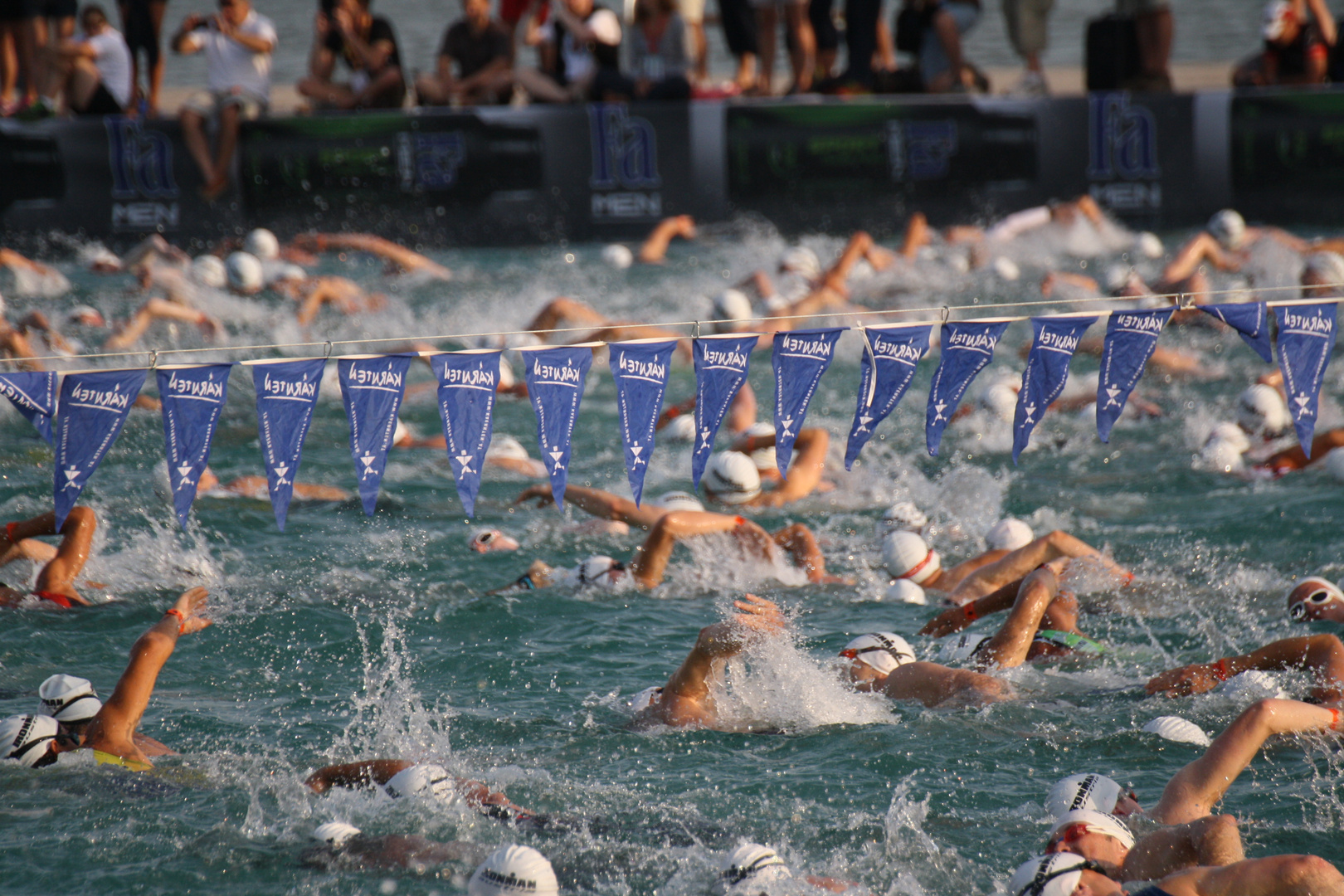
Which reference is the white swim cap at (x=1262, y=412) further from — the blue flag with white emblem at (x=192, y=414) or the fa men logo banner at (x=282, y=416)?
the blue flag with white emblem at (x=192, y=414)

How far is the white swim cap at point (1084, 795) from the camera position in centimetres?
469

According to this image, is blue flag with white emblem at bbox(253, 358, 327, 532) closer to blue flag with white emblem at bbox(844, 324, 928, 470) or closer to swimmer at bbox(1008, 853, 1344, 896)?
blue flag with white emblem at bbox(844, 324, 928, 470)

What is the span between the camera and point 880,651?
611 centimetres

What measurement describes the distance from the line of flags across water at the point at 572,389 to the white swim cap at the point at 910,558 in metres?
1.19

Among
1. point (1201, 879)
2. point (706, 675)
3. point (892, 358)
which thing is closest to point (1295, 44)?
point (892, 358)

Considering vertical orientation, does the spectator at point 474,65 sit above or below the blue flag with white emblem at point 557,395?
above

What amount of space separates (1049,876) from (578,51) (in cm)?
1257

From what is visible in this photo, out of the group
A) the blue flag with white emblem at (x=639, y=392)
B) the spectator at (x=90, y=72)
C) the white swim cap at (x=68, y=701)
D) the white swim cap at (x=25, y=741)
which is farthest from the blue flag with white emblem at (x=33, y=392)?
the spectator at (x=90, y=72)

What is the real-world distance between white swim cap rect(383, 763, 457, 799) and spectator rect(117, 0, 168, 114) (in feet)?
40.8

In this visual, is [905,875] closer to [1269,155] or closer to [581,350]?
[581,350]

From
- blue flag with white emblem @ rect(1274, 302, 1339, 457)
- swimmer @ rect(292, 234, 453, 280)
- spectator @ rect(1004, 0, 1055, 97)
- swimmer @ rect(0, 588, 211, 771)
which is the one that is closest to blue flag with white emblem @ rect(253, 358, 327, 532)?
swimmer @ rect(0, 588, 211, 771)

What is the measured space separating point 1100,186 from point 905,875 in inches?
473

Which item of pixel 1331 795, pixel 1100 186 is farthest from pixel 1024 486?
pixel 1100 186

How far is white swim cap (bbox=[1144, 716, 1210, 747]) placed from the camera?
554 centimetres
